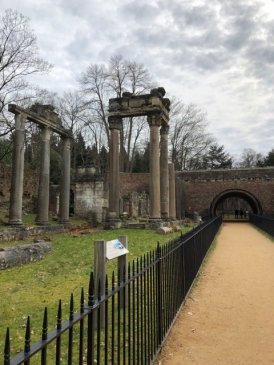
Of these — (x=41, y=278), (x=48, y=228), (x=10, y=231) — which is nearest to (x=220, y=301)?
(x=41, y=278)

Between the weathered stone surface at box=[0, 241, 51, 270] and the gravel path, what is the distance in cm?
446

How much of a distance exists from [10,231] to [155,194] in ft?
27.0

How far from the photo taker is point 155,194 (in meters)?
20.1

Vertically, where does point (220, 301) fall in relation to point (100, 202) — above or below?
below

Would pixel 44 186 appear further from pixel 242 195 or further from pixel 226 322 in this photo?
pixel 242 195

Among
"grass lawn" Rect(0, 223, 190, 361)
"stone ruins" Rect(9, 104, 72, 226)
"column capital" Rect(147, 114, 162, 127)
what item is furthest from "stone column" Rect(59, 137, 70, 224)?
"grass lawn" Rect(0, 223, 190, 361)

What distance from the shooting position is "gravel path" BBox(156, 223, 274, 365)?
170 inches

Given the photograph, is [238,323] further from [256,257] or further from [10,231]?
[10,231]

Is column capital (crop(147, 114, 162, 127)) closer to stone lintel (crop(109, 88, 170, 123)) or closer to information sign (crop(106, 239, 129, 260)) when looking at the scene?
stone lintel (crop(109, 88, 170, 123))

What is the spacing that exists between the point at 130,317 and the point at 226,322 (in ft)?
7.49

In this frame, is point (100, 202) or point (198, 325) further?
point (100, 202)

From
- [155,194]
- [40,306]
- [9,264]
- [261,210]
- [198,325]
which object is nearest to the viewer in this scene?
[198,325]

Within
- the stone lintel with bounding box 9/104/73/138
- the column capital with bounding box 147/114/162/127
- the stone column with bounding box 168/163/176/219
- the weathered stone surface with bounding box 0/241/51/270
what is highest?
the column capital with bounding box 147/114/162/127

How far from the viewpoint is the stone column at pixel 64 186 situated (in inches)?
786
